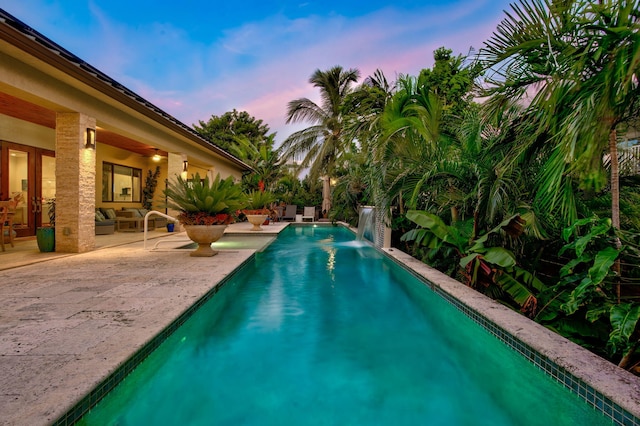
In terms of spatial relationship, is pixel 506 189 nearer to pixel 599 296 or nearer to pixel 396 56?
pixel 599 296

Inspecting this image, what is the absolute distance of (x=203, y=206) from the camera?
6566mm

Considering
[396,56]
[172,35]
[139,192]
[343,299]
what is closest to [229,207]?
[343,299]

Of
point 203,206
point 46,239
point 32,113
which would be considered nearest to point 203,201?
point 203,206

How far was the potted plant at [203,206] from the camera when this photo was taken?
21.4 feet

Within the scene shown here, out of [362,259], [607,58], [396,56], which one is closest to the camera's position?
[607,58]

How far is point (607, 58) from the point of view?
2.58m

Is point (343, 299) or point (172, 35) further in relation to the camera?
point (172, 35)

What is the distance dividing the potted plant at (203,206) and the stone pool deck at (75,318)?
75cm

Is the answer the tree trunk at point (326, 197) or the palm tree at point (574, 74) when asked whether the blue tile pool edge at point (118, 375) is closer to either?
the palm tree at point (574, 74)

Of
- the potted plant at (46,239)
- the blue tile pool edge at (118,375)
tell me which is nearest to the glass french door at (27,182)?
the potted plant at (46,239)

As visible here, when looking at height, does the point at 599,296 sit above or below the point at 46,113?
below

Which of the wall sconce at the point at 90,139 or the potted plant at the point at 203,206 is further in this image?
the wall sconce at the point at 90,139

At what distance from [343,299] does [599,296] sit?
10.0 feet

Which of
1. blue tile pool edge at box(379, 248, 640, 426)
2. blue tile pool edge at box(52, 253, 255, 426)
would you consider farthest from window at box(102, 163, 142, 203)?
blue tile pool edge at box(379, 248, 640, 426)
